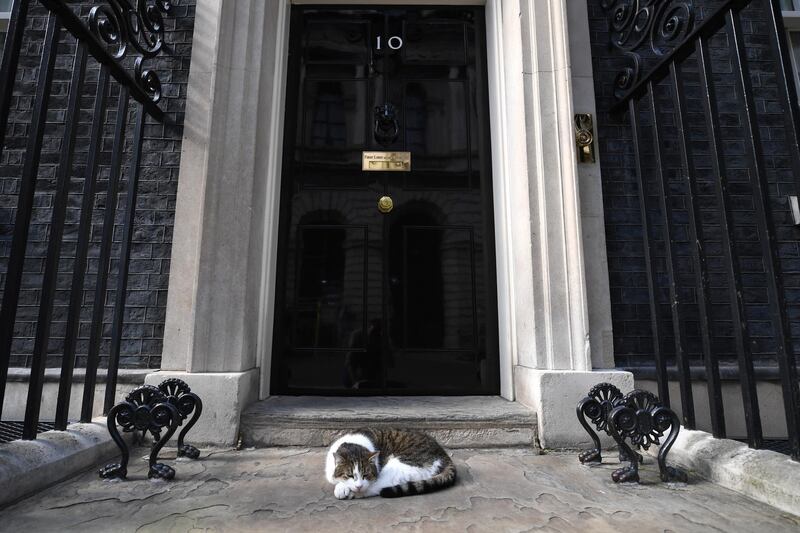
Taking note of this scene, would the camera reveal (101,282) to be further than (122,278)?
No

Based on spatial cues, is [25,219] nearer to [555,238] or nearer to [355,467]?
[355,467]

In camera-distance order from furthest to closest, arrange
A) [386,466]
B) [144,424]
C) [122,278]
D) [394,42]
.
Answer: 1. [394,42]
2. [122,278]
3. [144,424]
4. [386,466]

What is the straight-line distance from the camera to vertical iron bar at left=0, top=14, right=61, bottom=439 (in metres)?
1.76

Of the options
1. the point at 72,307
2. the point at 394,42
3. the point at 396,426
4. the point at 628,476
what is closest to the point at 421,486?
the point at 396,426

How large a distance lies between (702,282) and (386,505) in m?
1.98

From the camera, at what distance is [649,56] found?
11.2 ft

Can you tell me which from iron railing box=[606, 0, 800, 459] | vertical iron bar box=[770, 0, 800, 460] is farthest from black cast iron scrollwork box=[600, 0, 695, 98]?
vertical iron bar box=[770, 0, 800, 460]

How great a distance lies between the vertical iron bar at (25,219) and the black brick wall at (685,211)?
3.36m

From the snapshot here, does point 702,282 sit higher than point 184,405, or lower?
higher

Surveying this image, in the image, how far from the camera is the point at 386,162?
350 centimetres

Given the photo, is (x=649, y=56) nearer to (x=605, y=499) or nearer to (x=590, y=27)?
(x=590, y=27)

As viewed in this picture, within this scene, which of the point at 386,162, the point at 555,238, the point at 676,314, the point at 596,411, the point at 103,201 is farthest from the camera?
the point at 386,162

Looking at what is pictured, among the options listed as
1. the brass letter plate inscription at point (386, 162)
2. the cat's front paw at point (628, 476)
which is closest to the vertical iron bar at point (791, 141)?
the cat's front paw at point (628, 476)

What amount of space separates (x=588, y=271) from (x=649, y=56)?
76.0 inches
